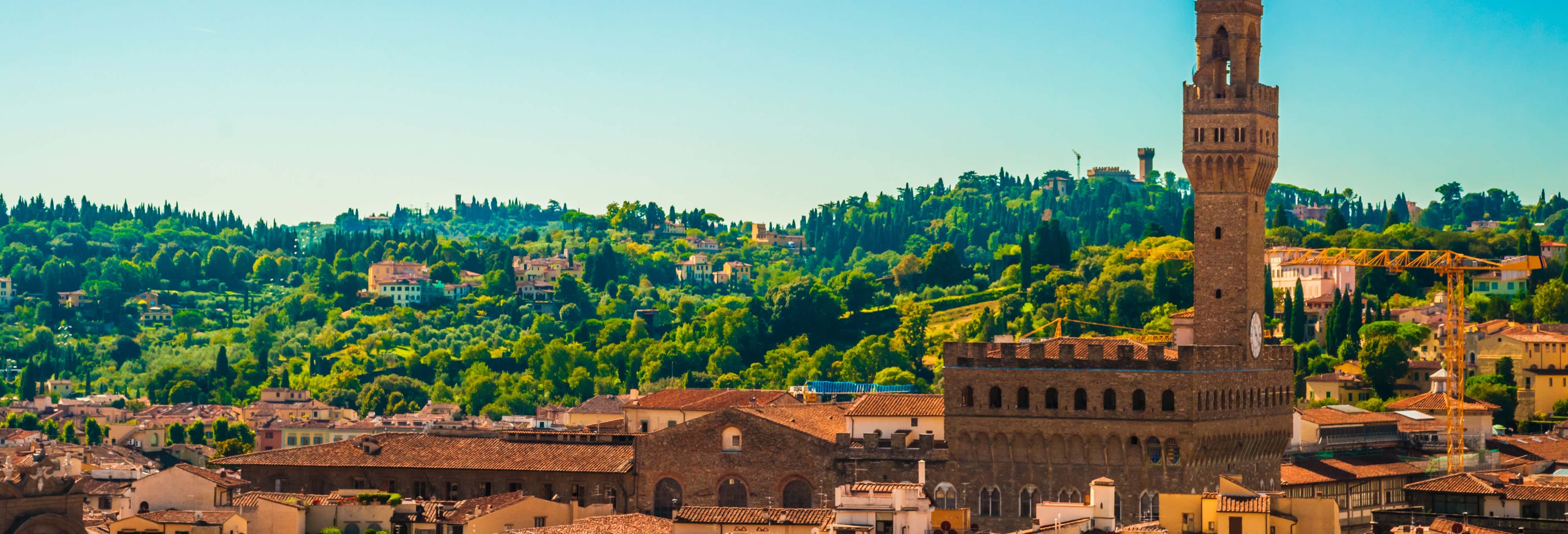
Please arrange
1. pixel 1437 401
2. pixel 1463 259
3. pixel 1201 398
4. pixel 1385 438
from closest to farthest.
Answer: pixel 1201 398 → pixel 1385 438 → pixel 1437 401 → pixel 1463 259

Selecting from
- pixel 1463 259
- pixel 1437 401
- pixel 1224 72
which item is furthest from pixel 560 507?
pixel 1463 259

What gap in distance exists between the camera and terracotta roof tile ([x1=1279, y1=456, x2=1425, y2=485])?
7388 cm

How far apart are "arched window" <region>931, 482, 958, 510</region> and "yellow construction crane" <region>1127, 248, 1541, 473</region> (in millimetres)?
20721

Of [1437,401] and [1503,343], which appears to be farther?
[1503,343]

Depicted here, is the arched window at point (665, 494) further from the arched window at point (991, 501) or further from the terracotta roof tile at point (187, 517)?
the terracotta roof tile at point (187, 517)

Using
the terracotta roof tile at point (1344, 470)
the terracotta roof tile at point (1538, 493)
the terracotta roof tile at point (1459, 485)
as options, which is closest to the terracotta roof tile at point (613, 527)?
the terracotta roof tile at point (1344, 470)

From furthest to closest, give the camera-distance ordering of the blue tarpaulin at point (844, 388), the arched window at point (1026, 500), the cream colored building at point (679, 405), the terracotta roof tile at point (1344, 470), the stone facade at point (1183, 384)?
the blue tarpaulin at point (844, 388) → the cream colored building at point (679, 405) → the terracotta roof tile at point (1344, 470) → the arched window at point (1026, 500) → the stone facade at point (1183, 384)

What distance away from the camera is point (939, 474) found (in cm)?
6694

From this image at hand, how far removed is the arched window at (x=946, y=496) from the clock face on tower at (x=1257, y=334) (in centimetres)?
885

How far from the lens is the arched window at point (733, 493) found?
6931 cm

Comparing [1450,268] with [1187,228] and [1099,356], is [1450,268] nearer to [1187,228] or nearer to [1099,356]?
[1099,356]

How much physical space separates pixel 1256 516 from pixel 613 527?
18409mm

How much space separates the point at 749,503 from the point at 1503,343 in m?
58.5

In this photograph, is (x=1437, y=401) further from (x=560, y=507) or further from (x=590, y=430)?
(x=560, y=507)
